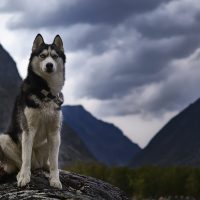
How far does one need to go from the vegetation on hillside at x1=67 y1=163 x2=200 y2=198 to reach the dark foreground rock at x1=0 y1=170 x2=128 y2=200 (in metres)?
88.9

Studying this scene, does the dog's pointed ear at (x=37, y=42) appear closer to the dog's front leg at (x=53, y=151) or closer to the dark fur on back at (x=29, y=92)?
the dark fur on back at (x=29, y=92)

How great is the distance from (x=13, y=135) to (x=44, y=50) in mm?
2195

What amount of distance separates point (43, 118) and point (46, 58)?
1.30m

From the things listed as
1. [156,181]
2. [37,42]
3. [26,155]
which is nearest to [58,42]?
[37,42]

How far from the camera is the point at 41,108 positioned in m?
13.4

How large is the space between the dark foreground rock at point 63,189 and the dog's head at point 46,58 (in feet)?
7.76

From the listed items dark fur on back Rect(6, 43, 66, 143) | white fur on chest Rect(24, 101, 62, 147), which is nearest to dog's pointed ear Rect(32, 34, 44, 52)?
dark fur on back Rect(6, 43, 66, 143)

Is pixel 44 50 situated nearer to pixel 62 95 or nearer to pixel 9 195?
pixel 62 95

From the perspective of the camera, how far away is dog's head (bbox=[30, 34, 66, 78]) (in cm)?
1326

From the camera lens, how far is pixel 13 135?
47.0 feet

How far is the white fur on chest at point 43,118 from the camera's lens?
1345 centimetres

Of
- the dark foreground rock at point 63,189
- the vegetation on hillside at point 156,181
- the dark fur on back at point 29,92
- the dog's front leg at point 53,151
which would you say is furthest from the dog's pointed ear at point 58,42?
the vegetation on hillside at point 156,181

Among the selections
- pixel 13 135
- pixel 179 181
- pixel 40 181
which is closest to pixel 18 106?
pixel 13 135

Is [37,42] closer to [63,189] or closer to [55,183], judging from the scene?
[55,183]
